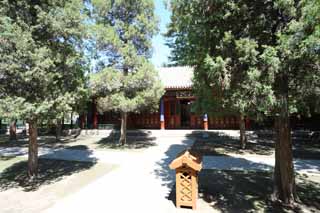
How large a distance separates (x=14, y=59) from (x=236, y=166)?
7.93 metres

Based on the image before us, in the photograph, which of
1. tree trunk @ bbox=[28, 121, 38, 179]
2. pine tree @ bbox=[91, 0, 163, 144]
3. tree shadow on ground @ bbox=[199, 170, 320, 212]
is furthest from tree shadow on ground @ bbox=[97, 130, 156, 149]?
tree shadow on ground @ bbox=[199, 170, 320, 212]

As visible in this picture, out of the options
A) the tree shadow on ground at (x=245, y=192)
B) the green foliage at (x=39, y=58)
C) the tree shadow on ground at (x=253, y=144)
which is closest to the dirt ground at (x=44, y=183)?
the green foliage at (x=39, y=58)

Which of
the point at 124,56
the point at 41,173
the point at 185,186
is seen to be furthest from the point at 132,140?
the point at 185,186

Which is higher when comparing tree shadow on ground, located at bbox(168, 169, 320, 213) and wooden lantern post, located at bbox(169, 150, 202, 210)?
wooden lantern post, located at bbox(169, 150, 202, 210)

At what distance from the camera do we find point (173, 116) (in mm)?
19766

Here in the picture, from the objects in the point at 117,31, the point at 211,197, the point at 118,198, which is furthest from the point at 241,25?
the point at 117,31

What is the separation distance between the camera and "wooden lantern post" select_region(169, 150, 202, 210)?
5.83 meters

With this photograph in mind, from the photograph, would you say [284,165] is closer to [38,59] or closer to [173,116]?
[38,59]

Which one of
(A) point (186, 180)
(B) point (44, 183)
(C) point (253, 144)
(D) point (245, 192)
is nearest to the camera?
(A) point (186, 180)

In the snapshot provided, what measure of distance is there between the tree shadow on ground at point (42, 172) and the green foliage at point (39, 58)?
2.34 metres

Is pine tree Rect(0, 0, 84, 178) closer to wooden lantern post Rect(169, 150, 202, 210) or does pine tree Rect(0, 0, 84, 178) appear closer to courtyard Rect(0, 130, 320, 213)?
courtyard Rect(0, 130, 320, 213)

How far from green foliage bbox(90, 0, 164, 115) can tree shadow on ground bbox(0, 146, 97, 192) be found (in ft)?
11.1

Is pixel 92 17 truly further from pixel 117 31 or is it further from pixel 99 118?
pixel 99 118

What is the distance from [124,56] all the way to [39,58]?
632cm
